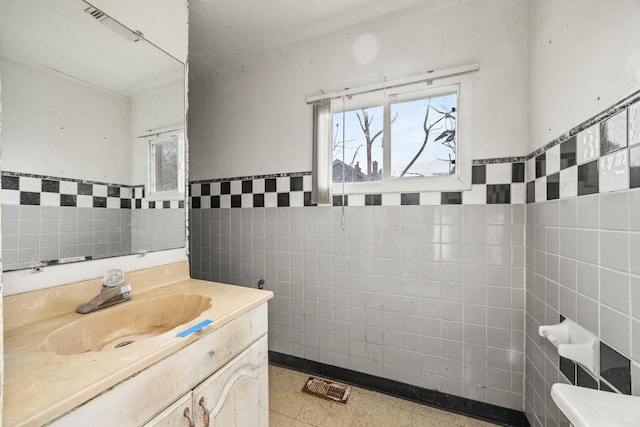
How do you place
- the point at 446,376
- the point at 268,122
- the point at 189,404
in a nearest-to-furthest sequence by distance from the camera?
the point at 189,404 < the point at 446,376 < the point at 268,122

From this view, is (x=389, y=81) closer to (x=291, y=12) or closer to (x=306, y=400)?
(x=291, y=12)

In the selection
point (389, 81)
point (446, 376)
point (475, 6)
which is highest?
point (475, 6)

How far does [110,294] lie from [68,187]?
46 cm

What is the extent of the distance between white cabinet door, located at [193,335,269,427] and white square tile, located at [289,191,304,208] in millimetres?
992

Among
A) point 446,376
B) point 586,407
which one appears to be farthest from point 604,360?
point 446,376

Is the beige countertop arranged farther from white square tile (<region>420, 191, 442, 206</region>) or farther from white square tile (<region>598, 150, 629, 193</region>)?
white square tile (<region>598, 150, 629, 193</region>)

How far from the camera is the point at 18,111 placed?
84 centimetres

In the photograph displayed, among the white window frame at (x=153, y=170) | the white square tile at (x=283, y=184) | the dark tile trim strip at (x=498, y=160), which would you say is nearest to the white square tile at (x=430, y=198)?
the dark tile trim strip at (x=498, y=160)

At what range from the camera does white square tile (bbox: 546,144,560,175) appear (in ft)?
3.48

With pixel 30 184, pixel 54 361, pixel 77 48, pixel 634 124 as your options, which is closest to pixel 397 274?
pixel 634 124

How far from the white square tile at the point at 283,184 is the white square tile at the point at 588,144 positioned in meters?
1.57

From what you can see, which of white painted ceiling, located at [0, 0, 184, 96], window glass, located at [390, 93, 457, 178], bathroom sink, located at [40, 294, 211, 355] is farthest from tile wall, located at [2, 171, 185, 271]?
window glass, located at [390, 93, 457, 178]

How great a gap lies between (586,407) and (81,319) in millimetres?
1489

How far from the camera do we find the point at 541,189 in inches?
47.1
